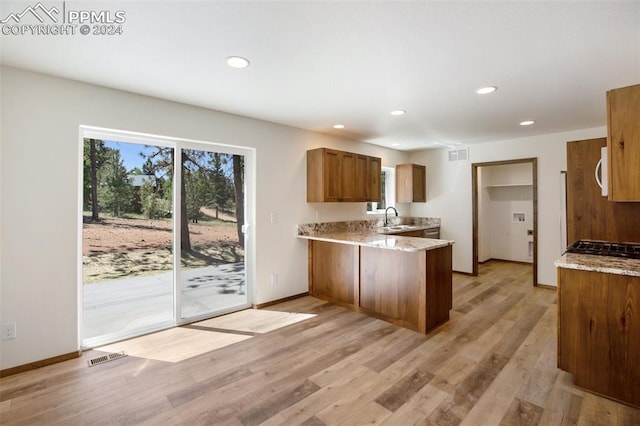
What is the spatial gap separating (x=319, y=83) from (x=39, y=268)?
288 cm

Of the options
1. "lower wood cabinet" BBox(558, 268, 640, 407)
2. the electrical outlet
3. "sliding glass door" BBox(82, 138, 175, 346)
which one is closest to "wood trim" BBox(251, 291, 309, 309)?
"sliding glass door" BBox(82, 138, 175, 346)

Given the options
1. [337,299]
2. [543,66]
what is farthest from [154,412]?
[543,66]

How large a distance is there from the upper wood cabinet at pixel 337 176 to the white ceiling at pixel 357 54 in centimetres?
90

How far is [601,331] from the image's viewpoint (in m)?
1.99

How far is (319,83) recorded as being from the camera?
8.79ft

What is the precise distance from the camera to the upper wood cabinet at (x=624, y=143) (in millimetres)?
1981

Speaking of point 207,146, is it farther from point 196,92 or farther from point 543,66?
point 543,66

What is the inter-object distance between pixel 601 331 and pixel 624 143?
4.26 feet

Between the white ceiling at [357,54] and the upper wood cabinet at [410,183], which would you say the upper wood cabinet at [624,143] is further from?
the upper wood cabinet at [410,183]

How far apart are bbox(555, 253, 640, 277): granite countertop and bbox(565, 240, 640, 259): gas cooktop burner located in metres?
0.11

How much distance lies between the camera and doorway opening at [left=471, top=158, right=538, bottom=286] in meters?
6.34

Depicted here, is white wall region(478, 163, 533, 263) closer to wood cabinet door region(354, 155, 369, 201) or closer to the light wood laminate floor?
wood cabinet door region(354, 155, 369, 201)

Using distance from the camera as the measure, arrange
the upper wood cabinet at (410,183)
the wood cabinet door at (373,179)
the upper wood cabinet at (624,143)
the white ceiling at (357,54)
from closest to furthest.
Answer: the white ceiling at (357,54) < the upper wood cabinet at (624,143) < the wood cabinet door at (373,179) < the upper wood cabinet at (410,183)

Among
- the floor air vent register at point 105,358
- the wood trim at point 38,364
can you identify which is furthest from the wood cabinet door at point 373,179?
the wood trim at point 38,364
